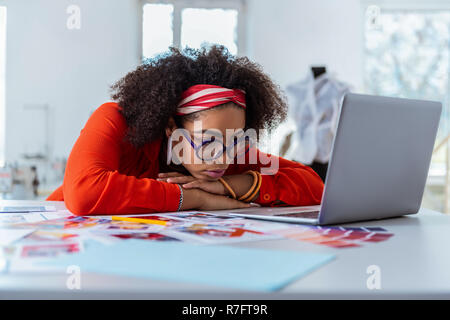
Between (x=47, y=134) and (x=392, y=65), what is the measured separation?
3463 mm

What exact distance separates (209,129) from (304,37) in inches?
137

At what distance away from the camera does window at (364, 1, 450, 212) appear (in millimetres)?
4441

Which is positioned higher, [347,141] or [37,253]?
[347,141]

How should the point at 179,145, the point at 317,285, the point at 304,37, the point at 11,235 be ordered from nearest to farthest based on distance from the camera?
1. the point at 317,285
2. the point at 11,235
3. the point at 179,145
4. the point at 304,37

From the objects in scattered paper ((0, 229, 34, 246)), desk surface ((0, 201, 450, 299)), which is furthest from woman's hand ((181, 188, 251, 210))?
desk surface ((0, 201, 450, 299))

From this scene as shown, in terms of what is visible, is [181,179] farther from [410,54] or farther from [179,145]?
[410,54]

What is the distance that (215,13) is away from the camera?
173 inches

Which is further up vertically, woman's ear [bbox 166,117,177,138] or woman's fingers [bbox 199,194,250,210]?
woman's ear [bbox 166,117,177,138]

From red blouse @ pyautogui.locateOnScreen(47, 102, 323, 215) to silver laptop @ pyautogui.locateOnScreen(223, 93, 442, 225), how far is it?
229 mm

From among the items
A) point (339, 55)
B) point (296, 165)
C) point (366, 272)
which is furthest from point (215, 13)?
point (366, 272)

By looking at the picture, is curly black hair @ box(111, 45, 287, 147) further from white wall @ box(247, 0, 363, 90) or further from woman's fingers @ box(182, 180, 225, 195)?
white wall @ box(247, 0, 363, 90)

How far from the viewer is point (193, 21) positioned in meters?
4.37

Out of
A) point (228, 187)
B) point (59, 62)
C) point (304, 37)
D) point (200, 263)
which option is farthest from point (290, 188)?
point (59, 62)
